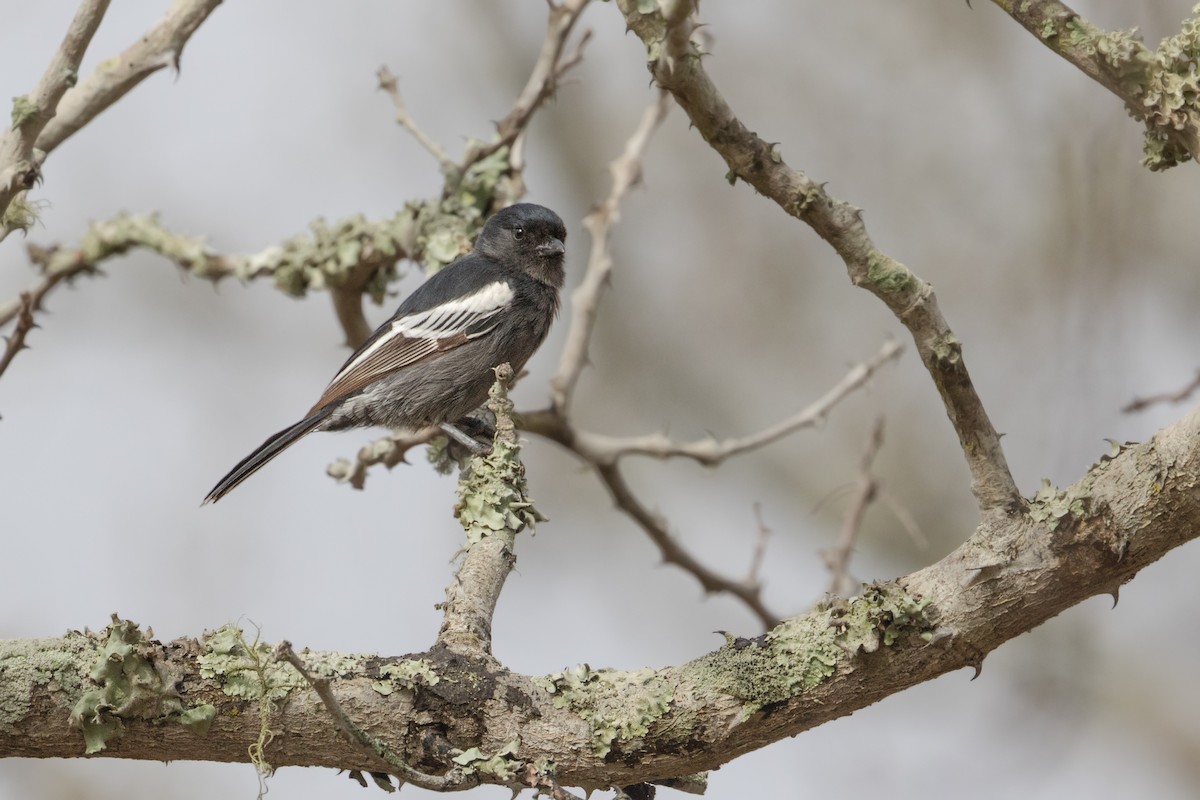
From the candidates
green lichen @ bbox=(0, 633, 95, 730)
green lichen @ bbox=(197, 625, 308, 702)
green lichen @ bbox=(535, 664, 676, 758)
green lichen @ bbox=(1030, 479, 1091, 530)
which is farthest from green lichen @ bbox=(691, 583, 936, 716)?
green lichen @ bbox=(0, 633, 95, 730)

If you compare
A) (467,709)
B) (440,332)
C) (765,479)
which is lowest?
(467,709)

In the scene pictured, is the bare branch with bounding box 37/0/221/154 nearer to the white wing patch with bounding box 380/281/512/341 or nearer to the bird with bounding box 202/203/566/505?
the bird with bounding box 202/203/566/505

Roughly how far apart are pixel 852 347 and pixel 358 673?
8204 mm

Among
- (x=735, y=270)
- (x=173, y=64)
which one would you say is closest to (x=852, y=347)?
(x=735, y=270)

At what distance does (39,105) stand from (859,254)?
1.98 meters

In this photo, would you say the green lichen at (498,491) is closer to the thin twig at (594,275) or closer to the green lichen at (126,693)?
the thin twig at (594,275)

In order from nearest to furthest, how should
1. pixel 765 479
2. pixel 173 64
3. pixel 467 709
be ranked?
pixel 467 709
pixel 173 64
pixel 765 479

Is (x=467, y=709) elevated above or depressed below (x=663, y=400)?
below

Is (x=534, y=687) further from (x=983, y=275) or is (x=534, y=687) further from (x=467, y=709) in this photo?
(x=983, y=275)

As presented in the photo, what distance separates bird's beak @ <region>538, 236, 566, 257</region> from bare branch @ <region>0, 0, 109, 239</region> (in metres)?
3.18

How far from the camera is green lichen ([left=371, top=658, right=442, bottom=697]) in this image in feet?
8.71

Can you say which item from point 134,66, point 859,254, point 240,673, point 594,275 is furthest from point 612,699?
point 594,275

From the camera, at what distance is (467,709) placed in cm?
267

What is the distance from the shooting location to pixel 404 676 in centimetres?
266
